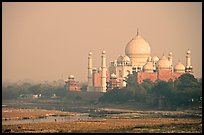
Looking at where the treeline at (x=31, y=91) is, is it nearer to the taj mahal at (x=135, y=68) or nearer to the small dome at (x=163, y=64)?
the taj mahal at (x=135, y=68)

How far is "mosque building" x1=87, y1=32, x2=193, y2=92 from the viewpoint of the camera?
65.7 metres

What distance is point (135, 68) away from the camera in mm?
68375

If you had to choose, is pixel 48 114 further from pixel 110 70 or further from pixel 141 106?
pixel 110 70

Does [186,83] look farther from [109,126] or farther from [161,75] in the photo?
[109,126]

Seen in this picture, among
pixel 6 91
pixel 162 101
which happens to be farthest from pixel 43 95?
pixel 162 101

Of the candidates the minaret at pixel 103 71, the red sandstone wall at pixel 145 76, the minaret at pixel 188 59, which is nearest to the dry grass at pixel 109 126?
the red sandstone wall at pixel 145 76

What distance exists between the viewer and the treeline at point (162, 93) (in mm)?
50438

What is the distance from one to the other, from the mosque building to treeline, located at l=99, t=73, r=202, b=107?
67.1 inches

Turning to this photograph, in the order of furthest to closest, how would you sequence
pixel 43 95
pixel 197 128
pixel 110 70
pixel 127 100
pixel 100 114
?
pixel 43 95, pixel 110 70, pixel 127 100, pixel 100 114, pixel 197 128

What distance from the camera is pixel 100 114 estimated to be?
4712 centimetres

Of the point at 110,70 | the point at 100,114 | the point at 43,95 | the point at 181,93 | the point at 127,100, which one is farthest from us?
the point at 43,95

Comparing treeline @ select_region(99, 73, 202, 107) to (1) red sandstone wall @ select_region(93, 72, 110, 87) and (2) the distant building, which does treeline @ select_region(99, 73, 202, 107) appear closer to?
(1) red sandstone wall @ select_region(93, 72, 110, 87)

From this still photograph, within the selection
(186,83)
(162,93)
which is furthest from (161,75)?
(162,93)

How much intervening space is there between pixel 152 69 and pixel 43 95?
13959mm
